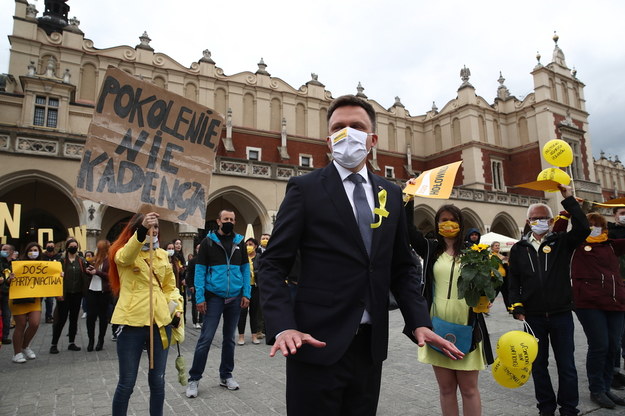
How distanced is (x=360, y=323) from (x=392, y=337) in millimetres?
6109

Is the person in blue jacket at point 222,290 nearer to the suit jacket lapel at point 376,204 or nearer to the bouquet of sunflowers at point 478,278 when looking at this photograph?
the bouquet of sunflowers at point 478,278

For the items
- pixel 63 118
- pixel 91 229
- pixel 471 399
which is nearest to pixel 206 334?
pixel 471 399

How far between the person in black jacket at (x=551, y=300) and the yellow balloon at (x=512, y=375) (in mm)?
740

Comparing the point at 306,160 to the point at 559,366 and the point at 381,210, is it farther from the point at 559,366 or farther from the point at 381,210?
the point at 381,210

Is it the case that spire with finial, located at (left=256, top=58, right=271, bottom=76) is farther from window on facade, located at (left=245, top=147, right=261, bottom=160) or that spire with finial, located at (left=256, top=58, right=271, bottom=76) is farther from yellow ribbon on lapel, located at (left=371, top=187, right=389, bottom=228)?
yellow ribbon on lapel, located at (left=371, top=187, right=389, bottom=228)

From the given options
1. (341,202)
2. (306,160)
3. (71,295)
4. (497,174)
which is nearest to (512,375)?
(341,202)

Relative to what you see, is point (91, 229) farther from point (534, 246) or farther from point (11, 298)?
point (534, 246)

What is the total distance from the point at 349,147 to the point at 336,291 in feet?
2.13

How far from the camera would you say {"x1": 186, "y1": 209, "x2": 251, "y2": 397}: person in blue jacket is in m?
4.26

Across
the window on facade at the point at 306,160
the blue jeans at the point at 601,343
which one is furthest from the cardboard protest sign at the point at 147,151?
the window on facade at the point at 306,160

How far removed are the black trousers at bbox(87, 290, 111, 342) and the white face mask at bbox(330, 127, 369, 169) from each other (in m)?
6.37

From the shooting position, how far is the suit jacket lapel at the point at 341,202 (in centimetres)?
163

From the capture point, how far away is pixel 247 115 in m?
25.5

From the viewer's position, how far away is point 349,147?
1.78 metres
